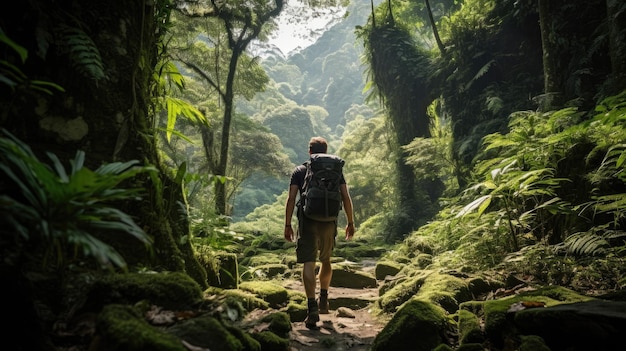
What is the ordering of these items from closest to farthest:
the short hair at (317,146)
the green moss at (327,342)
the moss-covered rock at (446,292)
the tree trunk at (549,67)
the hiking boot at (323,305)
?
1. the green moss at (327,342)
2. the moss-covered rock at (446,292)
3. the hiking boot at (323,305)
4. the short hair at (317,146)
5. the tree trunk at (549,67)

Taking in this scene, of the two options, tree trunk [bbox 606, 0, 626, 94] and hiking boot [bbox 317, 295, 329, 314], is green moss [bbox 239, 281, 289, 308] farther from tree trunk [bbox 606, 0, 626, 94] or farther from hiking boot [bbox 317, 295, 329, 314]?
tree trunk [bbox 606, 0, 626, 94]

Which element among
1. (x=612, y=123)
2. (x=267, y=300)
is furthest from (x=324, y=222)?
(x=612, y=123)

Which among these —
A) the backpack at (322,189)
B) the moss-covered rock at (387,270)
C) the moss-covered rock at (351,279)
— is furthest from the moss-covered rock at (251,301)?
the moss-covered rock at (387,270)

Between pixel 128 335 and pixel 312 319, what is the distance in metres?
2.40

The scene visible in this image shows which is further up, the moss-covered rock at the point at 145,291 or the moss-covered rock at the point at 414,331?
the moss-covered rock at the point at 145,291

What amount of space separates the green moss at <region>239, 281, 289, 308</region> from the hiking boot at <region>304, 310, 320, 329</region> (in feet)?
1.55

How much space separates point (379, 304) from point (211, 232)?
2.05 meters

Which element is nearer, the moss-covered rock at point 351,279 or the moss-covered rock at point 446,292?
the moss-covered rock at point 446,292

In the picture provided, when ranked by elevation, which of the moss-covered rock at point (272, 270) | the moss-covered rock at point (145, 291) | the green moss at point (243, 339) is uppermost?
the moss-covered rock at point (272, 270)

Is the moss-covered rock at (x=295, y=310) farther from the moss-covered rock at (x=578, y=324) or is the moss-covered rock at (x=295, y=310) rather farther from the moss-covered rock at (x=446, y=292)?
the moss-covered rock at (x=578, y=324)

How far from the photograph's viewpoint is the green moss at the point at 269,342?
7.06 feet

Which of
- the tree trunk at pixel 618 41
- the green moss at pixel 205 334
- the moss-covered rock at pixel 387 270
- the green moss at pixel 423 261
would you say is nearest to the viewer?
the green moss at pixel 205 334

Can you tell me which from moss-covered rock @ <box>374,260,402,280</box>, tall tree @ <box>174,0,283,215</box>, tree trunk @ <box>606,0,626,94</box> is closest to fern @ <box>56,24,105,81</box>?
moss-covered rock @ <box>374,260,402,280</box>

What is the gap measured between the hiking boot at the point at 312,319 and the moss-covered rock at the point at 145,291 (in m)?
1.68
